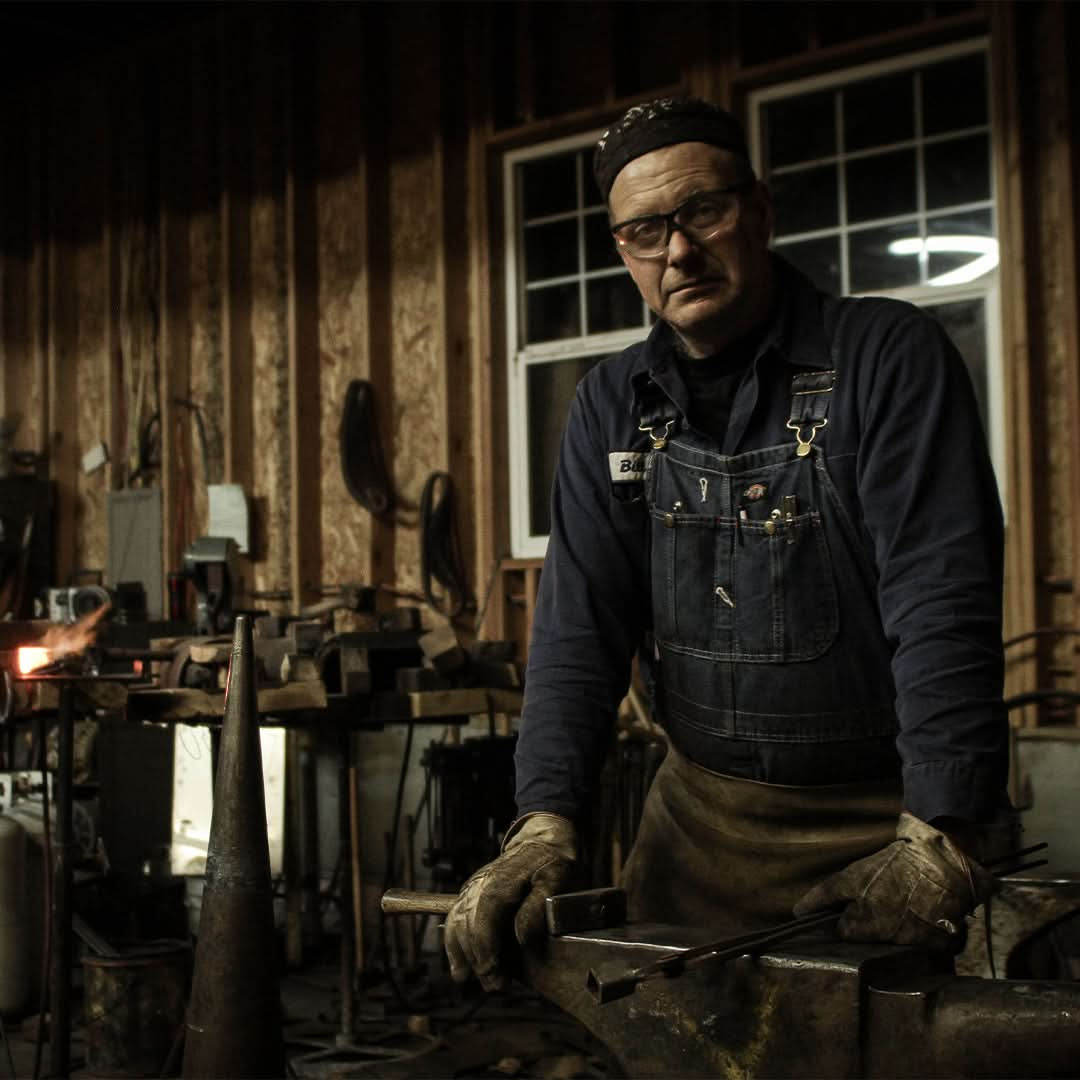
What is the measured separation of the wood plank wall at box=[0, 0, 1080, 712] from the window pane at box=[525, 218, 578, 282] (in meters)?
0.17

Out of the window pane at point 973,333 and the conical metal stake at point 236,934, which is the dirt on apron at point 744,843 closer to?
the conical metal stake at point 236,934

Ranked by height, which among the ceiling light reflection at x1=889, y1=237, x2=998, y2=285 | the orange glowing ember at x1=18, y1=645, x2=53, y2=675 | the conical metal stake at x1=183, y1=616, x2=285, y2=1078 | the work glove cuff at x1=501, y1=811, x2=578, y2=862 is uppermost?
the ceiling light reflection at x1=889, y1=237, x2=998, y2=285

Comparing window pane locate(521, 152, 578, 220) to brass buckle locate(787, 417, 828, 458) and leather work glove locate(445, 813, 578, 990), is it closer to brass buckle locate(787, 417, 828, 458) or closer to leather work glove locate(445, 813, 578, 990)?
brass buckle locate(787, 417, 828, 458)

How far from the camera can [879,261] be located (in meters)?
4.92

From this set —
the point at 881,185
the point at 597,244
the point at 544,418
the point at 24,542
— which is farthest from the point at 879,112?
the point at 24,542

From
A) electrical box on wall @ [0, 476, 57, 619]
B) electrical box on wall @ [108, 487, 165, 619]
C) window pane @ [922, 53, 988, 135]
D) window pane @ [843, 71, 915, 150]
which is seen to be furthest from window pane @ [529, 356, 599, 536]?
electrical box on wall @ [0, 476, 57, 619]

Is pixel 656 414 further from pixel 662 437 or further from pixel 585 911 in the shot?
pixel 585 911

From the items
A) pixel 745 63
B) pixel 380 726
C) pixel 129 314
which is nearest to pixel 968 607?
pixel 380 726

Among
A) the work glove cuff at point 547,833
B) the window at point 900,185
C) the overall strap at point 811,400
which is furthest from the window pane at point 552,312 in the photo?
the work glove cuff at point 547,833

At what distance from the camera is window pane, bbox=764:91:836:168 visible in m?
5.07

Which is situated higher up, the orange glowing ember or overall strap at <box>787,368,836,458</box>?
overall strap at <box>787,368,836,458</box>

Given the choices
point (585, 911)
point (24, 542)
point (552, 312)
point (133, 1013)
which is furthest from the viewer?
point (24, 542)

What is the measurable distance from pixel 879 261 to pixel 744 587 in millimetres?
3206

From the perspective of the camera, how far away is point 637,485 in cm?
218
